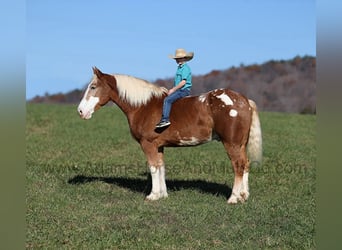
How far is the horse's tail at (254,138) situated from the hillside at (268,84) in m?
26.9

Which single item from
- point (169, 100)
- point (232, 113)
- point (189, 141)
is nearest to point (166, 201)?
point (189, 141)

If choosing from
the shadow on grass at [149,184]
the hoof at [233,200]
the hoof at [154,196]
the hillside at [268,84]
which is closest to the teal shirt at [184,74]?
the hoof at [154,196]

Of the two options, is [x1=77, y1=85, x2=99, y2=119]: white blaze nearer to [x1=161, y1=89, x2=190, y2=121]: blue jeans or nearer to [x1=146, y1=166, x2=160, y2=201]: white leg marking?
[x1=161, y1=89, x2=190, y2=121]: blue jeans

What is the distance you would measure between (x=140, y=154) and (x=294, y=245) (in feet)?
31.8

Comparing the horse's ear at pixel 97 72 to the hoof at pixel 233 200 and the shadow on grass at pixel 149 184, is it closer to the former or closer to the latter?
the shadow on grass at pixel 149 184

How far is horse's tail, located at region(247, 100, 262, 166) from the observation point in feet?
25.0

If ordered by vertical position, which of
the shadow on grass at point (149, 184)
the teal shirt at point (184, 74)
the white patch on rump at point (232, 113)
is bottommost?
the shadow on grass at point (149, 184)

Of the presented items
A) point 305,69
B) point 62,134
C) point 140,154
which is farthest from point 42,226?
point 305,69

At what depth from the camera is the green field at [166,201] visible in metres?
5.40

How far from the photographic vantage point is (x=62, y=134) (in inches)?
714

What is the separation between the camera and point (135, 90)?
7.90 meters

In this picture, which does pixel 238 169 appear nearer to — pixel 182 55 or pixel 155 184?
pixel 155 184

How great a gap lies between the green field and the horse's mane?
1792mm
